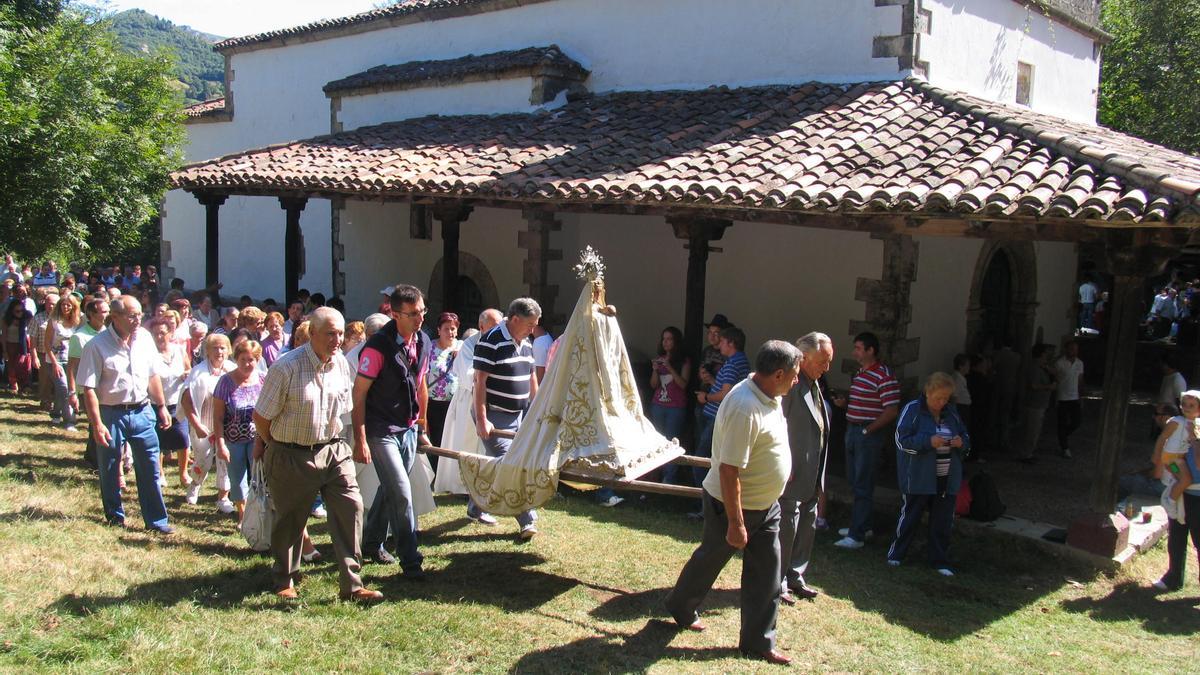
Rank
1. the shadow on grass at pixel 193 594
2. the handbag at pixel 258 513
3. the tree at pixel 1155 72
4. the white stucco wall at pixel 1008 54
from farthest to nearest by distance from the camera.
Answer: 1. the tree at pixel 1155 72
2. the white stucco wall at pixel 1008 54
3. the handbag at pixel 258 513
4. the shadow on grass at pixel 193 594

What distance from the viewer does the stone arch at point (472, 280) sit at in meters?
12.8

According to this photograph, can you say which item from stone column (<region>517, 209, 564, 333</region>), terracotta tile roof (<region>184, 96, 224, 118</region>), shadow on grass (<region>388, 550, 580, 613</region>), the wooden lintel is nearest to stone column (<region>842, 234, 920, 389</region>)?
the wooden lintel

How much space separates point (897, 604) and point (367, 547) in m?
3.37

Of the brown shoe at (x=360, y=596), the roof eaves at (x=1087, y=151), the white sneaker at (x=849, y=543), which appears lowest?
the white sneaker at (x=849, y=543)

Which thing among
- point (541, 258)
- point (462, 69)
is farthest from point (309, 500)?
point (462, 69)

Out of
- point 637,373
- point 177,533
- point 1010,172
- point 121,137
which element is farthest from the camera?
point 121,137

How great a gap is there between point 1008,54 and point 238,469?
1054cm

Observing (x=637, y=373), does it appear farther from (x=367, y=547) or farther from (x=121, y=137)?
(x=121, y=137)

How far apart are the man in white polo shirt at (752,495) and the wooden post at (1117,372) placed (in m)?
3.23

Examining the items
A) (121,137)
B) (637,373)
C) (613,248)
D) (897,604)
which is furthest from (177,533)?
(121,137)

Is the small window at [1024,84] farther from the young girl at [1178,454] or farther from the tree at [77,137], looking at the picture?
the tree at [77,137]

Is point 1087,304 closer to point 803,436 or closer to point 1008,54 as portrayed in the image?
point 1008,54

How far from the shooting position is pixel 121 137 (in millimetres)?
14531

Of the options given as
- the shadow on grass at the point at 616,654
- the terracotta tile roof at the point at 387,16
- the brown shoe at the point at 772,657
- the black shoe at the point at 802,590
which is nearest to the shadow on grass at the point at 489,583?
the shadow on grass at the point at 616,654
